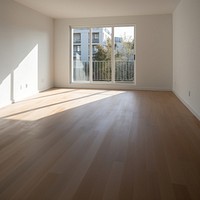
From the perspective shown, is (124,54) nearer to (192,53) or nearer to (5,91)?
(192,53)

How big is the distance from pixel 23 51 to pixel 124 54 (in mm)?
3372

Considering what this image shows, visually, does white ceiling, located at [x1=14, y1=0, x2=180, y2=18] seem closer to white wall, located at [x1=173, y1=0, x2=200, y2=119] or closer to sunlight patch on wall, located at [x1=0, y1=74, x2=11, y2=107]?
white wall, located at [x1=173, y1=0, x2=200, y2=119]

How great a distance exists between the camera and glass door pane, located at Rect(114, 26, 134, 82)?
25.5 feet

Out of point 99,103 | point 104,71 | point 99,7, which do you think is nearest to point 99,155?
point 99,103

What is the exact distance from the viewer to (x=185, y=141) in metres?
2.83

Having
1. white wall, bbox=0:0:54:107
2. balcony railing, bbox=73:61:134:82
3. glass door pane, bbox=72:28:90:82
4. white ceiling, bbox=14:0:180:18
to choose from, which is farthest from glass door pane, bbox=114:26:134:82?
white wall, bbox=0:0:54:107

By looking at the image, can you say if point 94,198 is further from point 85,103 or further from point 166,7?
point 166,7

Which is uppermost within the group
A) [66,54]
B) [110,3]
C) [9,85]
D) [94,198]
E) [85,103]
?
[110,3]

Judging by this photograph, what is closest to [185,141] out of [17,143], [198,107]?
[198,107]

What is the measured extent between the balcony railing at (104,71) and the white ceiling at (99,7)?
1.60 m

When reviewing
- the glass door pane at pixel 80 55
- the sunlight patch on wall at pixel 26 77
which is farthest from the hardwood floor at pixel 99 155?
the glass door pane at pixel 80 55

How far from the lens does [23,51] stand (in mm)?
5957

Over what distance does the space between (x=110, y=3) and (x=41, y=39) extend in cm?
243

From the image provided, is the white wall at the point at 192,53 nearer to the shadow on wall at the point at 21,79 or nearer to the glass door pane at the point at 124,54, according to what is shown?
the glass door pane at the point at 124,54
